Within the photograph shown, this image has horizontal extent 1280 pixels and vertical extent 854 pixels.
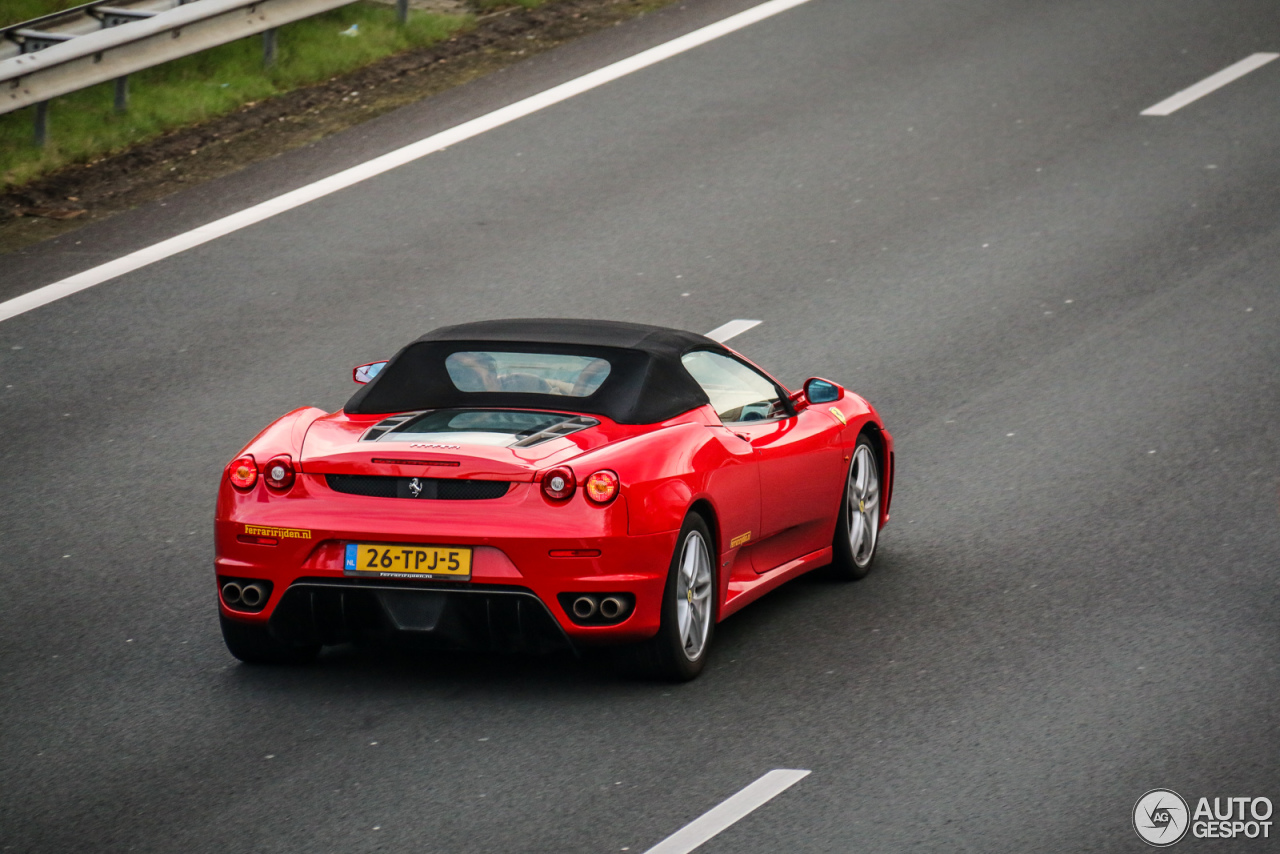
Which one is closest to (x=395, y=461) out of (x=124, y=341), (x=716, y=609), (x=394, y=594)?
(x=394, y=594)

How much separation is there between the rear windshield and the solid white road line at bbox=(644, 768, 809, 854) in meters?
1.95

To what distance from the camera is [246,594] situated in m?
7.32

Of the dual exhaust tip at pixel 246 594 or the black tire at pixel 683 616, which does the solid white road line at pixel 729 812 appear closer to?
the black tire at pixel 683 616

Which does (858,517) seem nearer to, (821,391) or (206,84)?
(821,391)

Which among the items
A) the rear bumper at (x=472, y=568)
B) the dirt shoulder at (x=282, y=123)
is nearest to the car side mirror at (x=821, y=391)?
the rear bumper at (x=472, y=568)

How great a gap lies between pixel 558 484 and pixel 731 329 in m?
5.78

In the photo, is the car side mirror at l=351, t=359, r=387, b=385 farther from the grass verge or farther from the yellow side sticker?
the grass verge

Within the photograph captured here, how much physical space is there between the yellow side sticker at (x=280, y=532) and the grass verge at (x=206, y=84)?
8552mm

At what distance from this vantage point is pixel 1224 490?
33.1ft

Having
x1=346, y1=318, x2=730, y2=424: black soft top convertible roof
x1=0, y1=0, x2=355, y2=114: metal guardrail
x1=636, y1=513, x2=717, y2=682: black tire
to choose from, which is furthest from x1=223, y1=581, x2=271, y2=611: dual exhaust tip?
x1=0, y1=0, x2=355, y2=114: metal guardrail

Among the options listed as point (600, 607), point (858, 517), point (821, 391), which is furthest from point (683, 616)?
point (858, 517)

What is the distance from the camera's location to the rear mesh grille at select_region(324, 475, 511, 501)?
707cm

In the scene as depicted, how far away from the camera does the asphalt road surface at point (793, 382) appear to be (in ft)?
21.1

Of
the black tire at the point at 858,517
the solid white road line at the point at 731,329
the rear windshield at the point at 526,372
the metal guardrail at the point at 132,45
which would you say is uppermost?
the rear windshield at the point at 526,372
